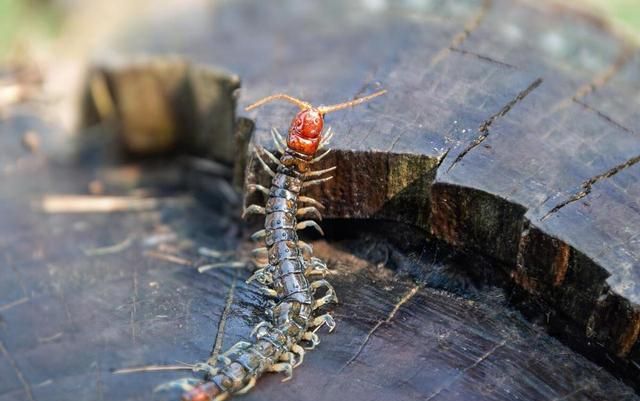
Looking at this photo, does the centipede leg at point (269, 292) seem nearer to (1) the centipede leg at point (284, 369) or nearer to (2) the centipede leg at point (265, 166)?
(1) the centipede leg at point (284, 369)

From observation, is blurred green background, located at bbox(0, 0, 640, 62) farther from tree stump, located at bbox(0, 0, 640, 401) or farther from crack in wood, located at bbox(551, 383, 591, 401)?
crack in wood, located at bbox(551, 383, 591, 401)

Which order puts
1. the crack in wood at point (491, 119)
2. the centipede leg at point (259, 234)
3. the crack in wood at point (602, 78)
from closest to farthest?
1. the crack in wood at point (491, 119)
2. the centipede leg at point (259, 234)
3. the crack in wood at point (602, 78)

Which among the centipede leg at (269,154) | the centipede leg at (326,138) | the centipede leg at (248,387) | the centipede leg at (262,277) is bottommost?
the centipede leg at (248,387)

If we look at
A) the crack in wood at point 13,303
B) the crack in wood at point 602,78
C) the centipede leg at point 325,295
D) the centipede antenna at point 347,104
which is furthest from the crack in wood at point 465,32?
the crack in wood at point 13,303

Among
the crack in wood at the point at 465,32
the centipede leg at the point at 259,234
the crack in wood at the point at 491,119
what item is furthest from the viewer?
the crack in wood at the point at 465,32

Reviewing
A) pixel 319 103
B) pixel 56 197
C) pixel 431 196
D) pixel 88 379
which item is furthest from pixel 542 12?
pixel 88 379

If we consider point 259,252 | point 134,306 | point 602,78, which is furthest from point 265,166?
point 602,78

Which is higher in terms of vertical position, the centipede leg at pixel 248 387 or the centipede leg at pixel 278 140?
the centipede leg at pixel 278 140
